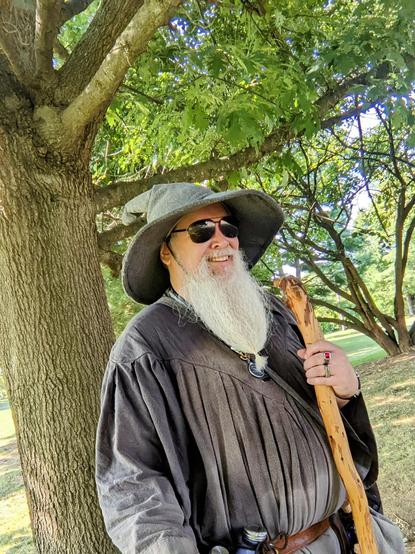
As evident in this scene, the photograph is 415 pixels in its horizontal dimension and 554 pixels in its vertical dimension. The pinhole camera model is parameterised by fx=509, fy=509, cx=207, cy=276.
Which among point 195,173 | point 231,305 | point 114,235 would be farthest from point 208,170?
point 231,305

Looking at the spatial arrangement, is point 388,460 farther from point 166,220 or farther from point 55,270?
point 166,220

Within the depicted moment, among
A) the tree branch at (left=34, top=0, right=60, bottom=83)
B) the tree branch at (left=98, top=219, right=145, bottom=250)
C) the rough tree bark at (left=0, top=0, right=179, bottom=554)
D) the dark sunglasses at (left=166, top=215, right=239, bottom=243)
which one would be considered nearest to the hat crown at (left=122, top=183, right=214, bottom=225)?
the dark sunglasses at (left=166, top=215, right=239, bottom=243)

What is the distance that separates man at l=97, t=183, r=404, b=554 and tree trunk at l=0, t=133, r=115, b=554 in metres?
0.83

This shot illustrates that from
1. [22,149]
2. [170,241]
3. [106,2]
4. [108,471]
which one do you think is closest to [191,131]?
[106,2]

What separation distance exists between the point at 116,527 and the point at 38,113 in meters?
2.17

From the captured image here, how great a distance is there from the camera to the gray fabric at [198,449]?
1496 mm

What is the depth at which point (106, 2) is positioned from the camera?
2898 millimetres

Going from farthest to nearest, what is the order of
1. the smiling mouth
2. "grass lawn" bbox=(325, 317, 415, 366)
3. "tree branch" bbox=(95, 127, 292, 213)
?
1. "grass lawn" bbox=(325, 317, 415, 366)
2. "tree branch" bbox=(95, 127, 292, 213)
3. the smiling mouth

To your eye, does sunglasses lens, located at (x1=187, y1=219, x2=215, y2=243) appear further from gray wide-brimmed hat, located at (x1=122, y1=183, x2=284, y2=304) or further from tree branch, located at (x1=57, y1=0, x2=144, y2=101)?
tree branch, located at (x1=57, y1=0, x2=144, y2=101)

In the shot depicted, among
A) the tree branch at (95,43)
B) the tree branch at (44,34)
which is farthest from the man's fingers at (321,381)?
the tree branch at (44,34)

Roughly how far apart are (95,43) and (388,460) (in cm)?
488

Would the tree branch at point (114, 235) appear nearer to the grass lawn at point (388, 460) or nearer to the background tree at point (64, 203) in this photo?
the background tree at point (64, 203)

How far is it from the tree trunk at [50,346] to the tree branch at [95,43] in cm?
46

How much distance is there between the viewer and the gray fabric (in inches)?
58.9
